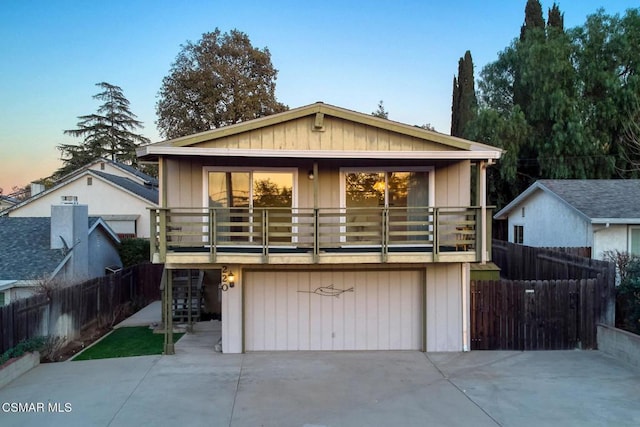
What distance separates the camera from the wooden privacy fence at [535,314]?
35.1ft

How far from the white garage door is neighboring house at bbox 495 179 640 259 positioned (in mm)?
8935

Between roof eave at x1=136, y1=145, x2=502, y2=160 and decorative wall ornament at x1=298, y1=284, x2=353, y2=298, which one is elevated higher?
roof eave at x1=136, y1=145, x2=502, y2=160

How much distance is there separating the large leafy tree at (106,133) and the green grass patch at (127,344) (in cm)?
3858

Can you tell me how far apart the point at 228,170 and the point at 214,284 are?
5.72 metres

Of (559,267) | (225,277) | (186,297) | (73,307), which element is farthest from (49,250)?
(559,267)

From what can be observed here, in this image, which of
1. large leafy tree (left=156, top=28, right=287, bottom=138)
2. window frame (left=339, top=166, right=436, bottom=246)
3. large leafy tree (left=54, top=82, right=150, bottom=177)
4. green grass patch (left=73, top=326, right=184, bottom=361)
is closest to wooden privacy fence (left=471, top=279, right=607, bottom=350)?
window frame (left=339, top=166, right=436, bottom=246)

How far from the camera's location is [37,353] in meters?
9.94

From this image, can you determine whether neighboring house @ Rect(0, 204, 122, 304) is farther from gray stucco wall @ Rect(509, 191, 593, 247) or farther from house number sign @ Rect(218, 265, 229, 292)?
gray stucco wall @ Rect(509, 191, 593, 247)

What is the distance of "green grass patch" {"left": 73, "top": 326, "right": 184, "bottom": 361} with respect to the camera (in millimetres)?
10766

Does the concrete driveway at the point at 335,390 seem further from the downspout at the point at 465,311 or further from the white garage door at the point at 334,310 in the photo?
the white garage door at the point at 334,310

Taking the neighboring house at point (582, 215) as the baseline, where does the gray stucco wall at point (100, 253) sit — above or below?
below

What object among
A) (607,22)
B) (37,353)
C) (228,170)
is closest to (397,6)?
(228,170)

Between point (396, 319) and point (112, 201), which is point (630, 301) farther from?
point (112, 201)

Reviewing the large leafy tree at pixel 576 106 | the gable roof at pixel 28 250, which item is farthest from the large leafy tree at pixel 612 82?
the gable roof at pixel 28 250
